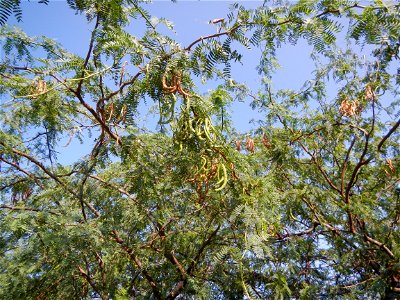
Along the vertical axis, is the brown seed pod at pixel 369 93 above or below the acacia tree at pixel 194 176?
above

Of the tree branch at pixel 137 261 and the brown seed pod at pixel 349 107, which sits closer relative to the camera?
the tree branch at pixel 137 261

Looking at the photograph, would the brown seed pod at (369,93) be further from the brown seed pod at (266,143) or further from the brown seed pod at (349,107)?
the brown seed pod at (266,143)

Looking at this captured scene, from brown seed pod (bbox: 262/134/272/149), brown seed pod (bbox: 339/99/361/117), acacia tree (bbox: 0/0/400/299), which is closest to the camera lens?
acacia tree (bbox: 0/0/400/299)

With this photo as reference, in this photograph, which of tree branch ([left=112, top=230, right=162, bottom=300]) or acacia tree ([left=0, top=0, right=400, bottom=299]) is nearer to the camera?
acacia tree ([left=0, top=0, right=400, bottom=299])

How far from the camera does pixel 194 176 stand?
8.77 ft

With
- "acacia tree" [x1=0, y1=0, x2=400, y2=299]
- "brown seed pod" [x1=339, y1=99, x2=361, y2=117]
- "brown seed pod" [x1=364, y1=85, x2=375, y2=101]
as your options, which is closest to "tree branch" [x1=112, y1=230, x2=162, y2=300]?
"acacia tree" [x1=0, y1=0, x2=400, y2=299]

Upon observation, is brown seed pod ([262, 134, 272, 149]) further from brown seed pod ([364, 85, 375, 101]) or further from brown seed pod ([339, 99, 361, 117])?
brown seed pod ([364, 85, 375, 101])

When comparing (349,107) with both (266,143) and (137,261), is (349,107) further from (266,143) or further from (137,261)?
(137,261)

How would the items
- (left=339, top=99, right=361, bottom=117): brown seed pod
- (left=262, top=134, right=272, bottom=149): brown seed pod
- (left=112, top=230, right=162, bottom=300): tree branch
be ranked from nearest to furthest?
(left=112, top=230, right=162, bottom=300): tree branch → (left=339, top=99, right=361, bottom=117): brown seed pod → (left=262, top=134, right=272, bottom=149): brown seed pod

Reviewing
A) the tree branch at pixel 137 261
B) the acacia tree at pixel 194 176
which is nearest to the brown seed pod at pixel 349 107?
the acacia tree at pixel 194 176

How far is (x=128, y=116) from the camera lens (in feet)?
8.75

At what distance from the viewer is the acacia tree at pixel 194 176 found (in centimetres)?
223

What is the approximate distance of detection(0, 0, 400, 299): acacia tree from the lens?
7.30 feet

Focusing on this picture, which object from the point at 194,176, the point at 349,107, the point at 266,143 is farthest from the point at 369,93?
the point at 194,176
